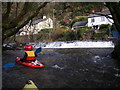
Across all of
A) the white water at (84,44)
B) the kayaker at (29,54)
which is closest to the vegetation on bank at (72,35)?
the white water at (84,44)

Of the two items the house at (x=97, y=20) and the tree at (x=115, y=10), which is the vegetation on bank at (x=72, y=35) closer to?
the house at (x=97, y=20)

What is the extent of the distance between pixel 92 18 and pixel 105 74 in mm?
29734

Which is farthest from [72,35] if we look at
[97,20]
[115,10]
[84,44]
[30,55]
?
[115,10]

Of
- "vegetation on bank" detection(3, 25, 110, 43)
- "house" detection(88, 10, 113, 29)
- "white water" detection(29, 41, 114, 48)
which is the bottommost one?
"white water" detection(29, 41, 114, 48)

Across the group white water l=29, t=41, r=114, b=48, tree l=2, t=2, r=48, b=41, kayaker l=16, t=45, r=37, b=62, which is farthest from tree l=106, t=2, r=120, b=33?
white water l=29, t=41, r=114, b=48

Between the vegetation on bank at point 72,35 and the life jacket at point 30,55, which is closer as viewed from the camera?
the life jacket at point 30,55

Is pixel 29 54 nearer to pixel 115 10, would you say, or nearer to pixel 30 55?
pixel 30 55

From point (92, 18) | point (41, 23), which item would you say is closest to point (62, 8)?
point (41, 23)

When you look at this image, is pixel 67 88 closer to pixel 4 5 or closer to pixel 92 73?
pixel 92 73

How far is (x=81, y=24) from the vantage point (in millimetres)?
38250

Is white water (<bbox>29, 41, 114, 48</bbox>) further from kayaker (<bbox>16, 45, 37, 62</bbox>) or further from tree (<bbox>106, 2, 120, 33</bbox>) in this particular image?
tree (<bbox>106, 2, 120, 33</bbox>)

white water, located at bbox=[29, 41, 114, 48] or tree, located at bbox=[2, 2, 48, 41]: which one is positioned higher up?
tree, located at bbox=[2, 2, 48, 41]

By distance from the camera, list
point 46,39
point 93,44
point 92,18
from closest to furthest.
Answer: point 93,44 < point 46,39 < point 92,18

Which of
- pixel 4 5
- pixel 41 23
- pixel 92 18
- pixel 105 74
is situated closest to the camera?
pixel 4 5
